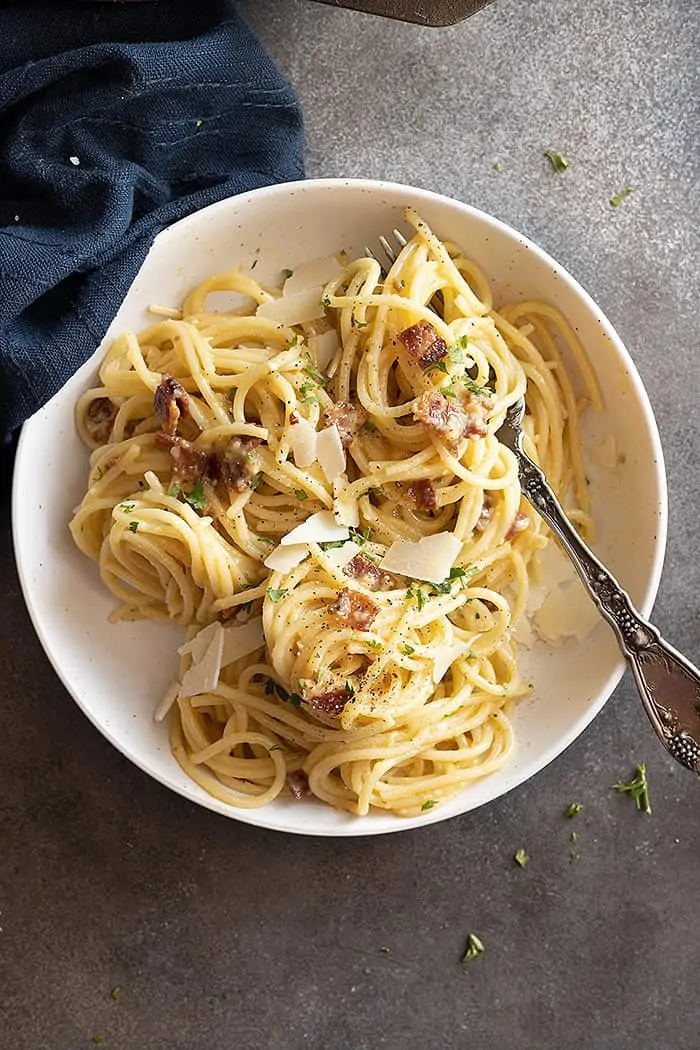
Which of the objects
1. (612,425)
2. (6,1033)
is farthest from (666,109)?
(6,1033)

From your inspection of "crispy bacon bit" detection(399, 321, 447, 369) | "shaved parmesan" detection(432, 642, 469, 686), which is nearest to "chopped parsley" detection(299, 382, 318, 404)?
"crispy bacon bit" detection(399, 321, 447, 369)

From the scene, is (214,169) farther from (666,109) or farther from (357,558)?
(666,109)

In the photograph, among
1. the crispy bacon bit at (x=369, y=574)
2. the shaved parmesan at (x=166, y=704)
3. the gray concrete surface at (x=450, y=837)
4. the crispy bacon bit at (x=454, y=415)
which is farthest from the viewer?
the gray concrete surface at (x=450, y=837)

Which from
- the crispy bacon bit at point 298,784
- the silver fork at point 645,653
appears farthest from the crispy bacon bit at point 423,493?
the crispy bacon bit at point 298,784

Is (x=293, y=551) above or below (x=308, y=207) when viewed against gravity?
below

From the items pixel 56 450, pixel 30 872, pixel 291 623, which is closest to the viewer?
pixel 291 623

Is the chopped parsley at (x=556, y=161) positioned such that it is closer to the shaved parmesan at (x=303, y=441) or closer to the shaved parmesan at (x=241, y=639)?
the shaved parmesan at (x=303, y=441)
